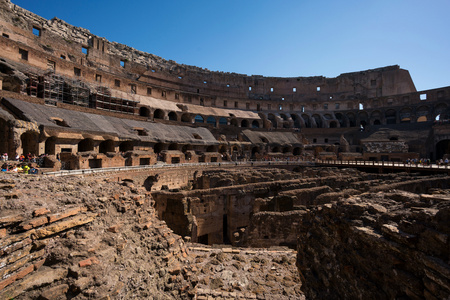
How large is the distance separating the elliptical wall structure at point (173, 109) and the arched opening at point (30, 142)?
8 centimetres

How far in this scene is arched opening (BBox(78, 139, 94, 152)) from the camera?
2146 centimetres

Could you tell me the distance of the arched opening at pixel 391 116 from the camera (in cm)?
4848

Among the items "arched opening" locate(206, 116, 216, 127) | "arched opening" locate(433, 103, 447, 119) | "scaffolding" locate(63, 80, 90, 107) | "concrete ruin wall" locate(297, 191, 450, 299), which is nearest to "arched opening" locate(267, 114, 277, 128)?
"arched opening" locate(206, 116, 216, 127)

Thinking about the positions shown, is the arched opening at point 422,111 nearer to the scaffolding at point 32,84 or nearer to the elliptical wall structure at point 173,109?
the elliptical wall structure at point 173,109

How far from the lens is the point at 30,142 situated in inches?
699

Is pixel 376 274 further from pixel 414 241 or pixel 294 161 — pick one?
pixel 294 161

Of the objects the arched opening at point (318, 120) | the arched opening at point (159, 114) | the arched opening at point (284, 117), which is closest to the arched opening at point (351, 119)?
the arched opening at point (318, 120)

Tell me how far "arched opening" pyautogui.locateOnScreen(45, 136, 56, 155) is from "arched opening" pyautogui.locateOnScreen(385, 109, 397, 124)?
58.3m

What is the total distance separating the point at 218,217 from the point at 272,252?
12.6ft

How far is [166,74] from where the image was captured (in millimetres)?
48062

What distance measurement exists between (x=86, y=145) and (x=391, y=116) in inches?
2260

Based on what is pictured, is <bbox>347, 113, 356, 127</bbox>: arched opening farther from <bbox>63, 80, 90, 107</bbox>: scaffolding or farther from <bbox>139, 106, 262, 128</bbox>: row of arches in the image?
<bbox>63, 80, 90, 107</bbox>: scaffolding

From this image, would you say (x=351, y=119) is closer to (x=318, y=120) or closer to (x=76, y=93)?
(x=318, y=120)

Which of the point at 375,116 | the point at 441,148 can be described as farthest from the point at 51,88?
the point at 375,116
